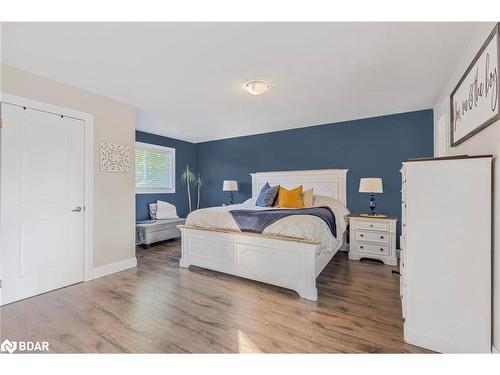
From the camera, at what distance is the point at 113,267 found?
3064 mm

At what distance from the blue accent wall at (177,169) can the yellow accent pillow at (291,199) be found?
287 cm

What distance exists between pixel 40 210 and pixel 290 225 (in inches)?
106

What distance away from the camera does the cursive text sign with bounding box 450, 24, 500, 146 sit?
1467 mm

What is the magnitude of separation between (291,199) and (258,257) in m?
1.41

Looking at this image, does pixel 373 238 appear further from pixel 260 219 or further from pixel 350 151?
pixel 260 219

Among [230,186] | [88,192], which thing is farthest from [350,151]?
[88,192]

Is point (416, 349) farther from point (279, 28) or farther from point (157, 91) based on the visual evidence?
point (157, 91)

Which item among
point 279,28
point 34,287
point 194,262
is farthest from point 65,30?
point 194,262

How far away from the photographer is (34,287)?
2.40 m

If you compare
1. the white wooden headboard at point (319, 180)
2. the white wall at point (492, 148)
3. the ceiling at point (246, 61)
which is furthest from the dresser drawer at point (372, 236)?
the ceiling at point (246, 61)

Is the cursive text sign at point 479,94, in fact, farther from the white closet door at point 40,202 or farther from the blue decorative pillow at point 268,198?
the white closet door at point 40,202

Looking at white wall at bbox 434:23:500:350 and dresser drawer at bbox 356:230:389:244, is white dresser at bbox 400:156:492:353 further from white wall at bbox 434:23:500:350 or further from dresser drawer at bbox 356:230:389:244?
dresser drawer at bbox 356:230:389:244

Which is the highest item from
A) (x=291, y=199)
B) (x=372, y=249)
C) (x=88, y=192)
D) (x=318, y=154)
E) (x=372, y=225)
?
(x=318, y=154)

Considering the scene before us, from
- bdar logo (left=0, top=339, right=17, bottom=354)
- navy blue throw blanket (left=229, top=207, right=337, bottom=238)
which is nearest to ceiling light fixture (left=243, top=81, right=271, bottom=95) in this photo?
navy blue throw blanket (left=229, top=207, right=337, bottom=238)
